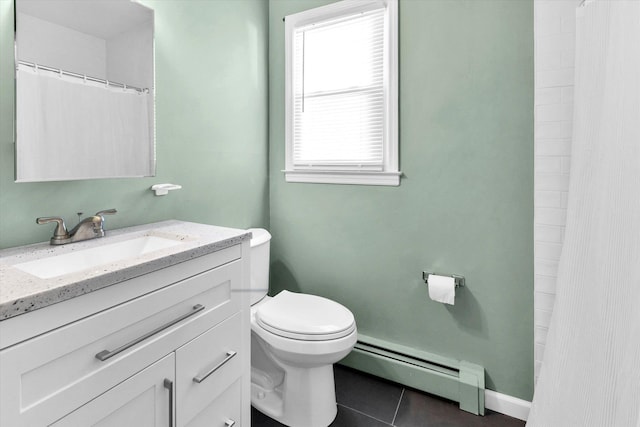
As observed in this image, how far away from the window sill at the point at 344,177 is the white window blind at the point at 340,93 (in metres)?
0.04

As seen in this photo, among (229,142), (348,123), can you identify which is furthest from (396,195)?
(229,142)

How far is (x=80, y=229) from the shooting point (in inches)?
48.1

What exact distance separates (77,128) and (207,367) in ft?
3.28

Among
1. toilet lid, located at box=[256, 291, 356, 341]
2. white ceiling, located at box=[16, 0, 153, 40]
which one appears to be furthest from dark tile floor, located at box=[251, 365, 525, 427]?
white ceiling, located at box=[16, 0, 153, 40]

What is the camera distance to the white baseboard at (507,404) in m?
1.64

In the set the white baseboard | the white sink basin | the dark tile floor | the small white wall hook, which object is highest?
the small white wall hook

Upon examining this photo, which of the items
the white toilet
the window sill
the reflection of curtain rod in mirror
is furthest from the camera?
the window sill

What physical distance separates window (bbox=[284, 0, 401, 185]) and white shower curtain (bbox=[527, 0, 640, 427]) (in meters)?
0.91

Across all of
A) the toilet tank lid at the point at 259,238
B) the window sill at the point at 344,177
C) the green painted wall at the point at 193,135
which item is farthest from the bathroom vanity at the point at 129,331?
the window sill at the point at 344,177

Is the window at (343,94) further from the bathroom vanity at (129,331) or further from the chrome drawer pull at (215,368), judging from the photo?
the chrome drawer pull at (215,368)

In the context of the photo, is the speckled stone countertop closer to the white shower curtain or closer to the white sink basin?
the white sink basin

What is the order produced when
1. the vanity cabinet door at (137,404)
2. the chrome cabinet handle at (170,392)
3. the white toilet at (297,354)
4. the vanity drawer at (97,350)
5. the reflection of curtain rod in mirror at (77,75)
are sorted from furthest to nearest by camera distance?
the white toilet at (297,354) → the reflection of curtain rod in mirror at (77,75) → the chrome cabinet handle at (170,392) → the vanity cabinet door at (137,404) → the vanity drawer at (97,350)

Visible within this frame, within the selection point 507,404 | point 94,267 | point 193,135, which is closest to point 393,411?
point 507,404

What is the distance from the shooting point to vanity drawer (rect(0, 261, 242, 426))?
68cm
